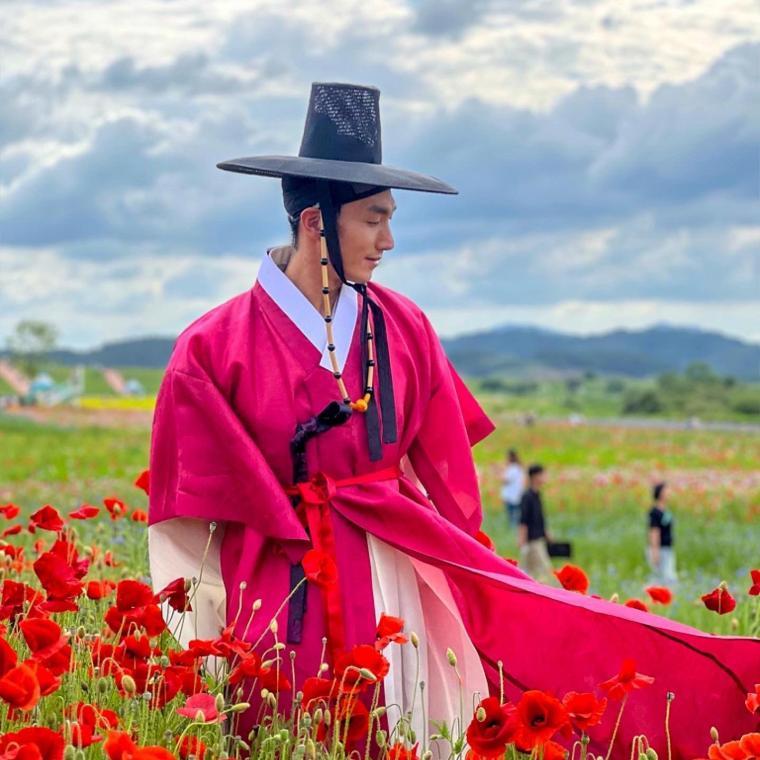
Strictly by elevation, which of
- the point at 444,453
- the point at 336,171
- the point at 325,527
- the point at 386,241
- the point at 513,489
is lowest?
the point at 513,489

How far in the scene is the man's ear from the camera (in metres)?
4.10

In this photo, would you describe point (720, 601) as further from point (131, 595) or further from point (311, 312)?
point (131, 595)

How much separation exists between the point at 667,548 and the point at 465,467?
27.9 ft

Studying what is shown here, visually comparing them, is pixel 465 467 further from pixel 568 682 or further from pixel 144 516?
pixel 144 516

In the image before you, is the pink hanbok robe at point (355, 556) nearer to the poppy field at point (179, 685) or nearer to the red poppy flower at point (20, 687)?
the poppy field at point (179, 685)

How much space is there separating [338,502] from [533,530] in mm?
8180

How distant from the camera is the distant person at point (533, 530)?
11891 mm

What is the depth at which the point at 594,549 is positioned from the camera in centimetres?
1493

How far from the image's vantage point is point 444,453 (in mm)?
4492

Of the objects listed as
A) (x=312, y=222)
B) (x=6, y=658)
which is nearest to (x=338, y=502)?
(x=312, y=222)

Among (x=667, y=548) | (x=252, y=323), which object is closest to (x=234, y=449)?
(x=252, y=323)

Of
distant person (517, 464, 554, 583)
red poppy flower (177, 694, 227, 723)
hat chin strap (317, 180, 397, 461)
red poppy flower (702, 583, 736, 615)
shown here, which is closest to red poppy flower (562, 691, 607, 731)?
red poppy flower (177, 694, 227, 723)

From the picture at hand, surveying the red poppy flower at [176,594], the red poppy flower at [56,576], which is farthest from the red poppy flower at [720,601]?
the red poppy flower at [56,576]

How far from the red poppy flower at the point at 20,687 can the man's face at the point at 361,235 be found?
1805 mm
